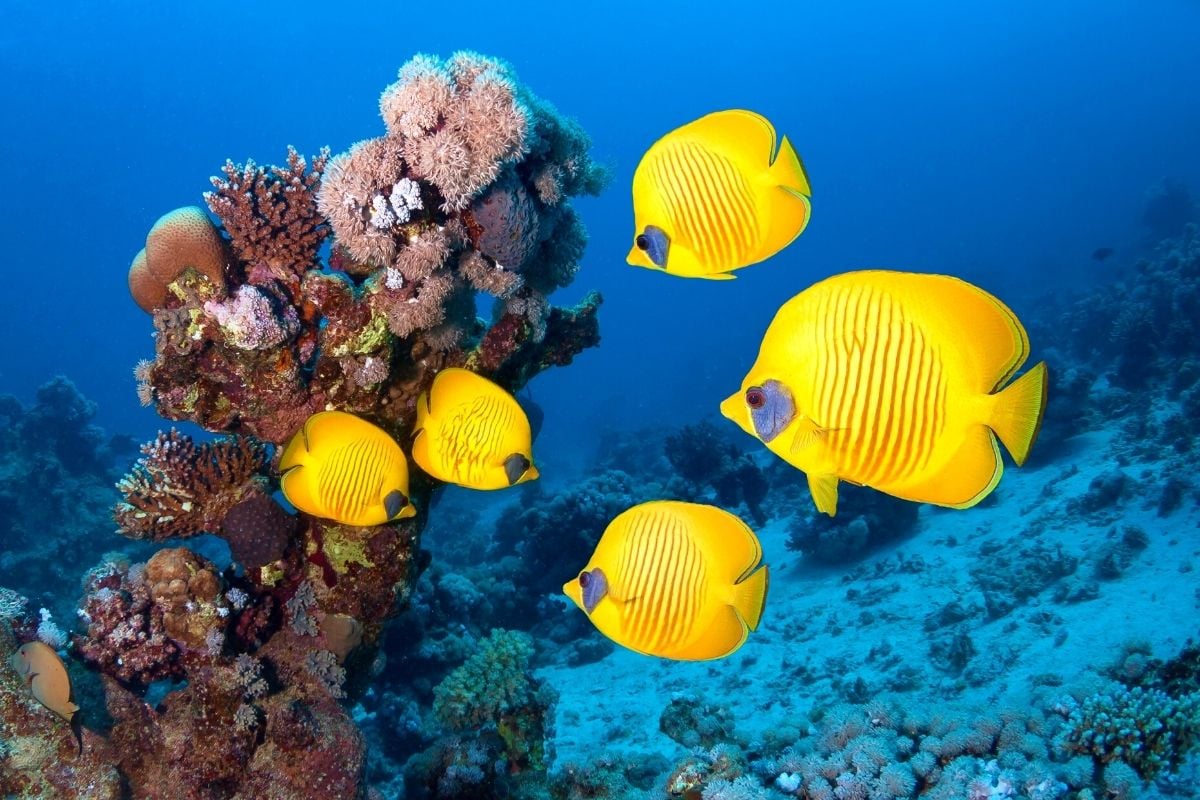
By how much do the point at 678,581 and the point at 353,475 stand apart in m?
1.77

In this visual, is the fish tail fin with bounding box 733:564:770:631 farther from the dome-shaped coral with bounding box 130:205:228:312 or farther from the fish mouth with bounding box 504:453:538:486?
the dome-shaped coral with bounding box 130:205:228:312

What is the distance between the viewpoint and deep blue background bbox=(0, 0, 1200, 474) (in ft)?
227

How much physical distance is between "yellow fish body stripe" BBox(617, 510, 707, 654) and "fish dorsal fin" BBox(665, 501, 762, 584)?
30 millimetres

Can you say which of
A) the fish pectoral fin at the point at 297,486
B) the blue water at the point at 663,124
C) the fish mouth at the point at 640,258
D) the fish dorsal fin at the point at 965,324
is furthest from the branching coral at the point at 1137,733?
the blue water at the point at 663,124

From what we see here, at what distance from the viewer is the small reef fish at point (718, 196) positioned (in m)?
2.08

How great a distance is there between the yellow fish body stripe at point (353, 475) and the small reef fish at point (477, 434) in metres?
0.24

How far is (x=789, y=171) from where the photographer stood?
2.07m

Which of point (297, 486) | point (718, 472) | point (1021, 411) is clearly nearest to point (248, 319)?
point (297, 486)

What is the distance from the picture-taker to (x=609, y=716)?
7.36 metres

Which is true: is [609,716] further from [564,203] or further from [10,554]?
[10,554]

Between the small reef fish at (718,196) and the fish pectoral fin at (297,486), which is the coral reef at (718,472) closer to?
the fish pectoral fin at (297,486)

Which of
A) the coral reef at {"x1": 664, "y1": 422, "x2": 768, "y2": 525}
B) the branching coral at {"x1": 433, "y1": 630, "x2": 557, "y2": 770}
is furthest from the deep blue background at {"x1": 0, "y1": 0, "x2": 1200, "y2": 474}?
the branching coral at {"x1": 433, "y1": 630, "x2": 557, "y2": 770}

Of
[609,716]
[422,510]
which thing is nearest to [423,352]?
[422,510]

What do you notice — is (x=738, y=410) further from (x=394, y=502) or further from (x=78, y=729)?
(x=78, y=729)
